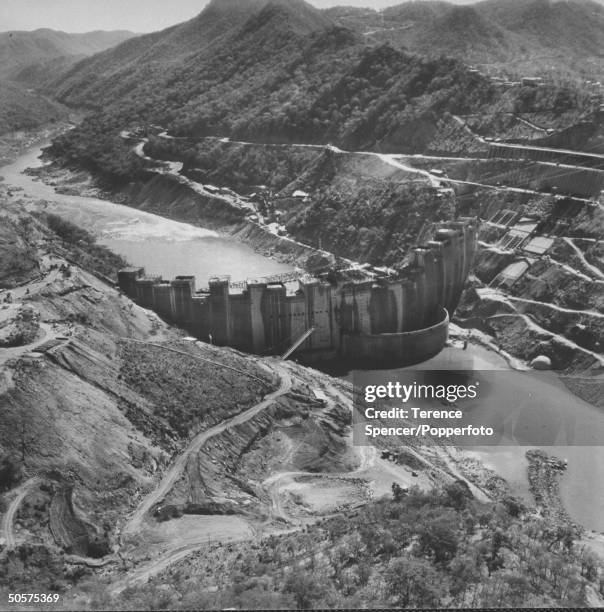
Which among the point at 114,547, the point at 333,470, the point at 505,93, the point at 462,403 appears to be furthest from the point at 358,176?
the point at 114,547

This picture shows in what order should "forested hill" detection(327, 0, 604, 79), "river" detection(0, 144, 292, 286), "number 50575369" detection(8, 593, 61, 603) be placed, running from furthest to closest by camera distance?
1. "forested hill" detection(327, 0, 604, 79)
2. "river" detection(0, 144, 292, 286)
3. "number 50575369" detection(8, 593, 61, 603)

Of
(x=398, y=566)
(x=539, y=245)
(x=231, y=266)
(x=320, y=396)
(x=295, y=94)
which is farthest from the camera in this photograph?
(x=295, y=94)

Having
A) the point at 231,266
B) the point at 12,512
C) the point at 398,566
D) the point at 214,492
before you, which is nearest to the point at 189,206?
the point at 231,266

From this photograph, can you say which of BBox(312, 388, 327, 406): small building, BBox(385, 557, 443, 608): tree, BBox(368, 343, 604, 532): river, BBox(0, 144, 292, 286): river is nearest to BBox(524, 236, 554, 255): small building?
BBox(368, 343, 604, 532): river

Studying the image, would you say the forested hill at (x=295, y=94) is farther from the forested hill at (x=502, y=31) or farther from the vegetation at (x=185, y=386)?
the vegetation at (x=185, y=386)

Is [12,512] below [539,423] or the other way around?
the other way around

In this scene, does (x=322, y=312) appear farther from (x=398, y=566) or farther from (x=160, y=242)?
(x=160, y=242)

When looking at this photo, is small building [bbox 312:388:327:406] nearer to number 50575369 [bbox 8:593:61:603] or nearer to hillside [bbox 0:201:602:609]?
hillside [bbox 0:201:602:609]
